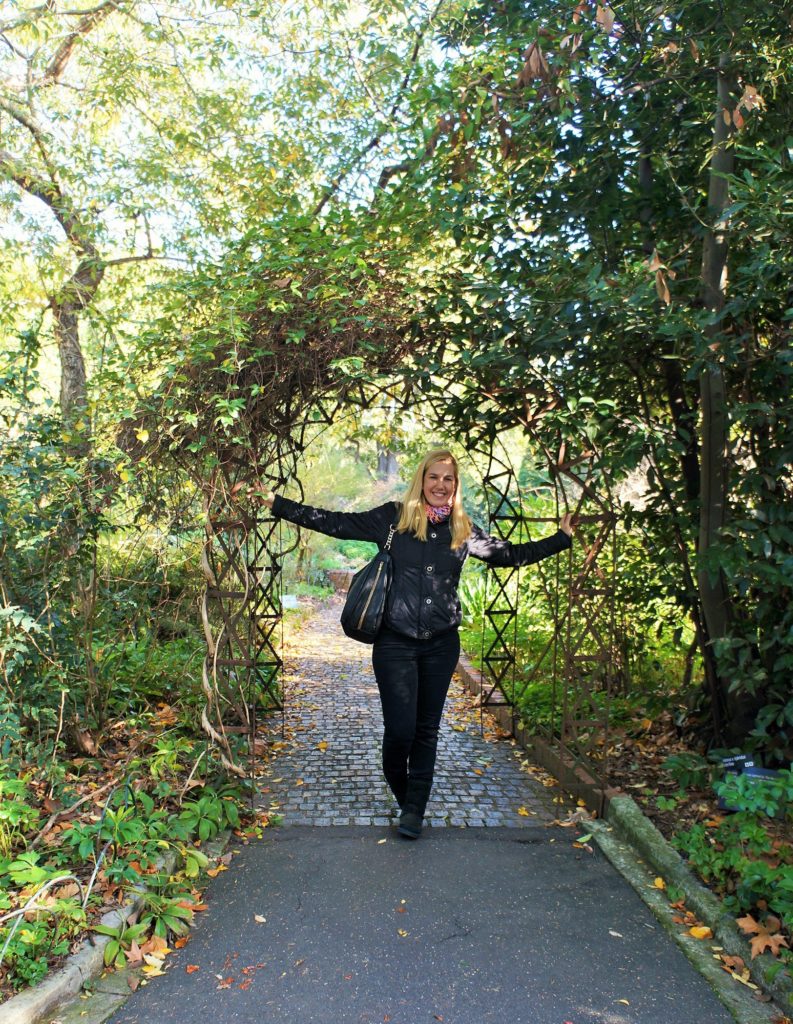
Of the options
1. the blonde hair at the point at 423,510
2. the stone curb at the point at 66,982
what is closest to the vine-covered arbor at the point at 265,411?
the blonde hair at the point at 423,510

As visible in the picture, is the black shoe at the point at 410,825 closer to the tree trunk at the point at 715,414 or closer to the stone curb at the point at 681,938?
the stone curb at the point at 681,938

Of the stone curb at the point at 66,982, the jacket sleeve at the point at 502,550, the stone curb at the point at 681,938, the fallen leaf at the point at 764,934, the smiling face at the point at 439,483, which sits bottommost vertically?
the stone curb at the point at 66,982

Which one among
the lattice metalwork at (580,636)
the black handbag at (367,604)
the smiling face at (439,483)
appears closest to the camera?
the black handbag at (367,604)

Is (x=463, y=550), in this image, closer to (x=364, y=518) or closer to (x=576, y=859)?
(x=364, y=518)

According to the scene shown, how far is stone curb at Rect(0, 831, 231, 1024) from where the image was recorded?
261 centimetres

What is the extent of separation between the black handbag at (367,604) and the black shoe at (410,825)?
3.52 ft

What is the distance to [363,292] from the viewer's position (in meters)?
4.67

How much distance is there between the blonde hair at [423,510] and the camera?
168 inches

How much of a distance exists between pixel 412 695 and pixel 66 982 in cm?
199

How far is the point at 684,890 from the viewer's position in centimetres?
370

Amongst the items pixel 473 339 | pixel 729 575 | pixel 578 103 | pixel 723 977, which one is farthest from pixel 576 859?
pixel 578 103

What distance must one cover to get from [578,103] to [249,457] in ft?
9.63

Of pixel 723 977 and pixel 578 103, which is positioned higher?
pixel 578 103

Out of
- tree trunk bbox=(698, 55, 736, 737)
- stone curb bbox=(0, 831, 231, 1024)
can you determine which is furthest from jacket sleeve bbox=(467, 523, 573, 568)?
stone curb bbox=(0, 831, 231, 1024)
